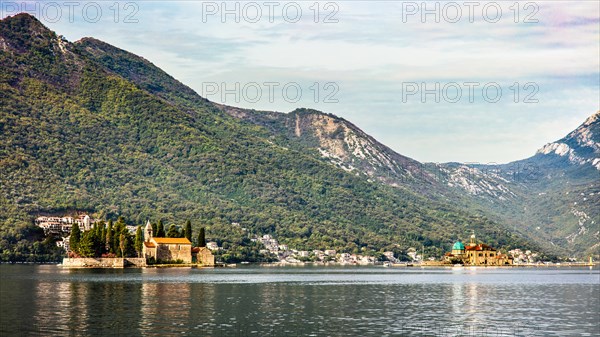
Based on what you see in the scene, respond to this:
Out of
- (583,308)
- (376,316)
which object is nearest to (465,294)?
(583,308)

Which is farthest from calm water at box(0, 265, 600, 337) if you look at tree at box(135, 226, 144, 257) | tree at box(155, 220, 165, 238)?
tree at box(155, 220, 165, 238)

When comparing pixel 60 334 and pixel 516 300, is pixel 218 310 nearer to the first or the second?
pixel 60 334

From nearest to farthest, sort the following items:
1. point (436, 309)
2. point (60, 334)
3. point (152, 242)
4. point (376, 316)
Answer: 1. point (60, 334)
2. point (376, 316)
3. point (436, 309)
4. point (152, 242)

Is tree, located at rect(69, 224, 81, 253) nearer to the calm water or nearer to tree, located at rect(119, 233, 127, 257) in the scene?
tree, located at rect(119, 233, 127, 257)

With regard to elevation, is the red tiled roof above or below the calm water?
above

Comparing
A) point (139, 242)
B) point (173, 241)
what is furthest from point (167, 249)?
point (139, 242)

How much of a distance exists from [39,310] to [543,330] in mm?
40250

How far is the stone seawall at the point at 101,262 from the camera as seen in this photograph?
177750 mm

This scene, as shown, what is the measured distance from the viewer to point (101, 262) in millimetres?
179125

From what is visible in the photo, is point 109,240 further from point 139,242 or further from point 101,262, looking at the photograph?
point 139,242

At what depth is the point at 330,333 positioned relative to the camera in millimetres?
61875

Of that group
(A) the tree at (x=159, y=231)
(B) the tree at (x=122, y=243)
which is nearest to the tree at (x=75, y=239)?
(B) the tree at (x=122, y=243)

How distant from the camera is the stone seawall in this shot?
17775cm

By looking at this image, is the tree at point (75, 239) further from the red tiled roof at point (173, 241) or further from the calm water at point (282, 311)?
the calm water at point (282, 311)
